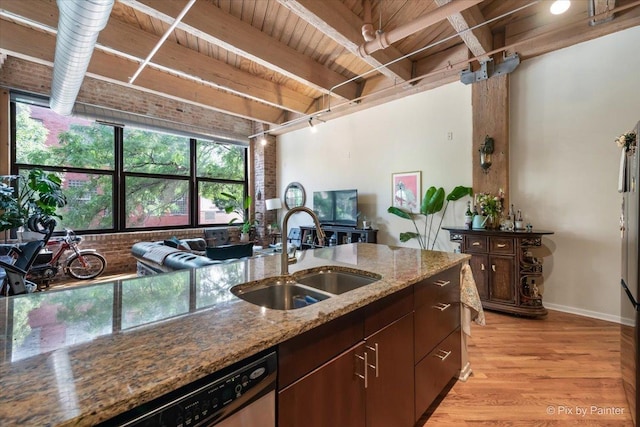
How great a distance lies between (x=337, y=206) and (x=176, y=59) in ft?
11.2

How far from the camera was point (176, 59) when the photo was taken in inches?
147

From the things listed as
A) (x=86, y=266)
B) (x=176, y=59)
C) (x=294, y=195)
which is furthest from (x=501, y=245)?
(x=86, y=266)

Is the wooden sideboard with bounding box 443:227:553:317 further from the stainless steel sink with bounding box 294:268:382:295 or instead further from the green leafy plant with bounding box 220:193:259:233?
the green leafy plant with bounding box 220:193:259:233

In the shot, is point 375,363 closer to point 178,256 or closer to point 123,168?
point 178,256

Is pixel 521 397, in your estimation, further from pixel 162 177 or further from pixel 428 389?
pixel 162 177

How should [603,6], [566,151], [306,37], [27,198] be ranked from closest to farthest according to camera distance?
1. [603,6]
2. [566,151]
3. [306,37]
4. [27,198]

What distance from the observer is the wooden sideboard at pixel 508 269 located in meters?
3.03

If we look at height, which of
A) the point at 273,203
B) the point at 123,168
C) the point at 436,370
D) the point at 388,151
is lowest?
the point at 436,370

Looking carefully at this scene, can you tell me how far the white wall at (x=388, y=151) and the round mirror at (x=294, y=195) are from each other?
0.15m

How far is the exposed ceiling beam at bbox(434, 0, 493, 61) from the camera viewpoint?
112 inches

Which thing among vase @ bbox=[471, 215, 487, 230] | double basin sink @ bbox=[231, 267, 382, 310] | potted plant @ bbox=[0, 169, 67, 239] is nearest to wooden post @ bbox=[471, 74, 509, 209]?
vase @ bbox=[471, 215, 487, 230]

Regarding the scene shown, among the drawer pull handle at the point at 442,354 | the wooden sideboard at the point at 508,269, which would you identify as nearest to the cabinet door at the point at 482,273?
the wooden sideboard at the point at 508,269

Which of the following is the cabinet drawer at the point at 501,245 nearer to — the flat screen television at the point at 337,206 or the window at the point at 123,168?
the flat screen television at the point at 337,206

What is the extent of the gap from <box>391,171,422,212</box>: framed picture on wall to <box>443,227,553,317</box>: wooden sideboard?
3.85ft
